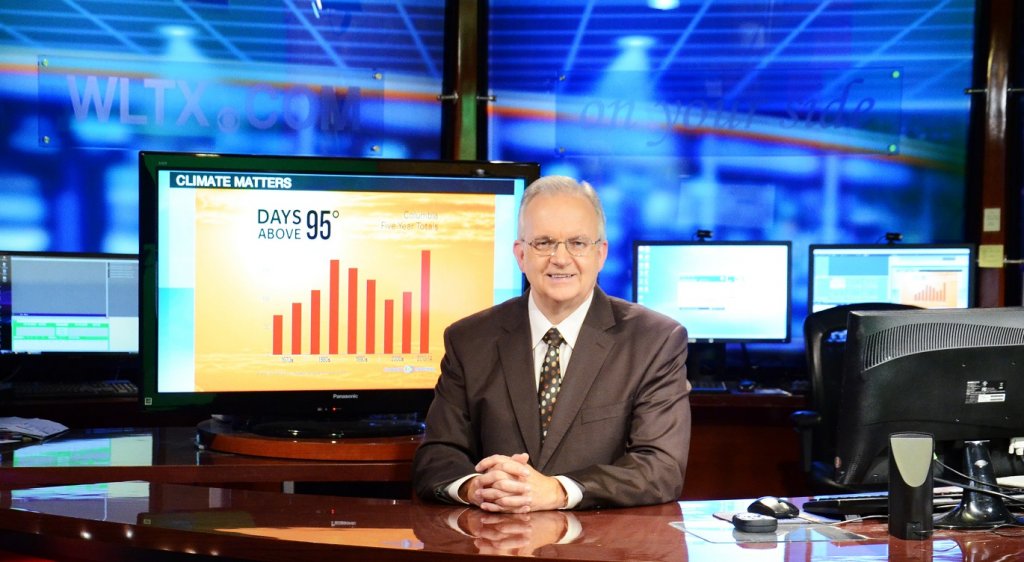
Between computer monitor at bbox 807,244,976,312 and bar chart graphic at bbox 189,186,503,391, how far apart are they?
2.34m

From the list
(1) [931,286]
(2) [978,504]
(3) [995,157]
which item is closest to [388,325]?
(2) [978,504]

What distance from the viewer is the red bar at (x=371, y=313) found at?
257cm

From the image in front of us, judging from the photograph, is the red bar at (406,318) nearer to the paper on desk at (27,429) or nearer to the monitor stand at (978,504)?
the paper on desk at (27,429)

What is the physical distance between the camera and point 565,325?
7.68ft

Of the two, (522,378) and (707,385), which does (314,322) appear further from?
(707,385)

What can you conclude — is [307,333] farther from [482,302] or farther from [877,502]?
[877,502]

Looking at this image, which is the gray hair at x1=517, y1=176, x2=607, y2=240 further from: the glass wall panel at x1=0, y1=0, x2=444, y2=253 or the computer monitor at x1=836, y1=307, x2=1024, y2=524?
the glass wall panel at x1=0, y1=0, x2=444, y2=253

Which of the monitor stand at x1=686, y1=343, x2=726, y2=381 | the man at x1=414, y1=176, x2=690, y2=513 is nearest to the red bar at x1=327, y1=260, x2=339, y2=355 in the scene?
the man at x1=414, y1=176, x2=690, y2=513

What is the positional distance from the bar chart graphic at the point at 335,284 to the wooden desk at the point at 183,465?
214 millimetres

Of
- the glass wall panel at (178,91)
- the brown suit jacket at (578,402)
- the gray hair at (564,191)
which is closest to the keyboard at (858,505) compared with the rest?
the brown suit jacket at (578,402)

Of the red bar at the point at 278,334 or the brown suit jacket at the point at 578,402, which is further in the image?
the red bar at the point at 278,334

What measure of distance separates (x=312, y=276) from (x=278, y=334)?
0.55 ft

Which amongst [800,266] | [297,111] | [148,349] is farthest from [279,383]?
[800,266]

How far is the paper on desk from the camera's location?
259 cm
